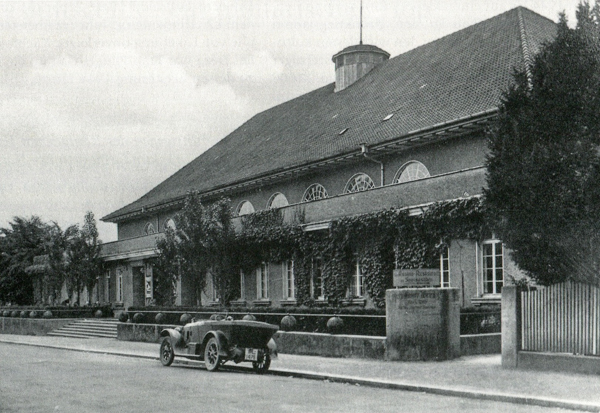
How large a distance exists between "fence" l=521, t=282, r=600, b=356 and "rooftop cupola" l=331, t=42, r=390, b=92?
2459cm

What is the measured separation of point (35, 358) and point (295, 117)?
2173 cm

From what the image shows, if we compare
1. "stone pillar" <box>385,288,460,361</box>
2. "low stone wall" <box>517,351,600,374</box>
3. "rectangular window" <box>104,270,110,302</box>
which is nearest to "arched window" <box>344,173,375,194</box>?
"stone pillar" <box>385,288,460,361</box>

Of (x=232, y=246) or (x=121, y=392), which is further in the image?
(x=232, y=246)

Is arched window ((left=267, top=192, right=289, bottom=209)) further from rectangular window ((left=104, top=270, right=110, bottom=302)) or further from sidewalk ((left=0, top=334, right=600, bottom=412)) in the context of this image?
rectangular window ((left=104, top=270, right=110, bottom=302))

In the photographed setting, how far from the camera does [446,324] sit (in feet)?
54.6

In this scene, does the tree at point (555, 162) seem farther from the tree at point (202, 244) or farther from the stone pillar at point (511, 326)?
the tree at point (202, 244)

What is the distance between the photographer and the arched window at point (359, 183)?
90.9 feet

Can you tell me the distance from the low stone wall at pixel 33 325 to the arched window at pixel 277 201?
→ 10.5 m

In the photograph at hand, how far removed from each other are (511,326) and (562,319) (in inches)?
39.9

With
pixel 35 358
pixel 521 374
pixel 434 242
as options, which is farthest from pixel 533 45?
pixel 35 358

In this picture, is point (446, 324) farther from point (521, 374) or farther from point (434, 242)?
point (434, 242)

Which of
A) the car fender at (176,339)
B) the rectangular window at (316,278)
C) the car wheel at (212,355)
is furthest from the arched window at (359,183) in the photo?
the car wheel at (212,355)

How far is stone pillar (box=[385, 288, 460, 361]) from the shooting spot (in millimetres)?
16562

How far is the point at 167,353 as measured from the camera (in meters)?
17.4
